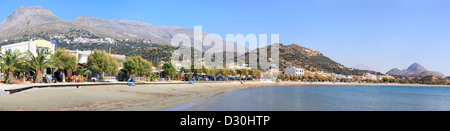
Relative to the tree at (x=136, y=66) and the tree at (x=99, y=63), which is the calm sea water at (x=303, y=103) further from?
the tree at (x=99, y=63)

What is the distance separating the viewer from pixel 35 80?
26.0m

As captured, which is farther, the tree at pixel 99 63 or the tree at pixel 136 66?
the tree at pixel 136 66

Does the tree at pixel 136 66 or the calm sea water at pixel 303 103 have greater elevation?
the tree at pixel 136 66

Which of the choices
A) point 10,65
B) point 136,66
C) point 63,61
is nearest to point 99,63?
point 63,61

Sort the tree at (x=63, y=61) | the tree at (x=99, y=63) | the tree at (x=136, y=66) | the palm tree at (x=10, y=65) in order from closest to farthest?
the palm tree at (x=10, y=65) < the tree at (x=63, y=61) < the tree at (x=99, y=63) < the tree at (x=136, y=66)

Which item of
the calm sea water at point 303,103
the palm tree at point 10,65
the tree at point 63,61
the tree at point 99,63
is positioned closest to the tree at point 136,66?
the tree at point 99,63

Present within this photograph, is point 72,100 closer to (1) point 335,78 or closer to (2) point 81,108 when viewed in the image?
(2) point 81,108

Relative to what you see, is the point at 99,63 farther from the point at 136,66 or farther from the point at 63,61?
the point at 136,66

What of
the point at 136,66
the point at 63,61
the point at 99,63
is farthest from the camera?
the point at 136,66

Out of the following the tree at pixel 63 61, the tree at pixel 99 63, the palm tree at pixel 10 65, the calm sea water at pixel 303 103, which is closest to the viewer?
the calm sea water at pixel 303 103

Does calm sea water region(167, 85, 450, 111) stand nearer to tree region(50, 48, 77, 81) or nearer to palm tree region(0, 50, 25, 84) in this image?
tree region(50, 48, 77, 81)

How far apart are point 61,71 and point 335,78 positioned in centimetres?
13811

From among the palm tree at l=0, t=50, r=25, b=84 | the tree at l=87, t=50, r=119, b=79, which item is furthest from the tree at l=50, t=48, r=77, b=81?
the palm tree at l=0, t=50, r=25, b=84

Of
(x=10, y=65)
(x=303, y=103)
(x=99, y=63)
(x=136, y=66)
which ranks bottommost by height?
(x=303, y=103)
